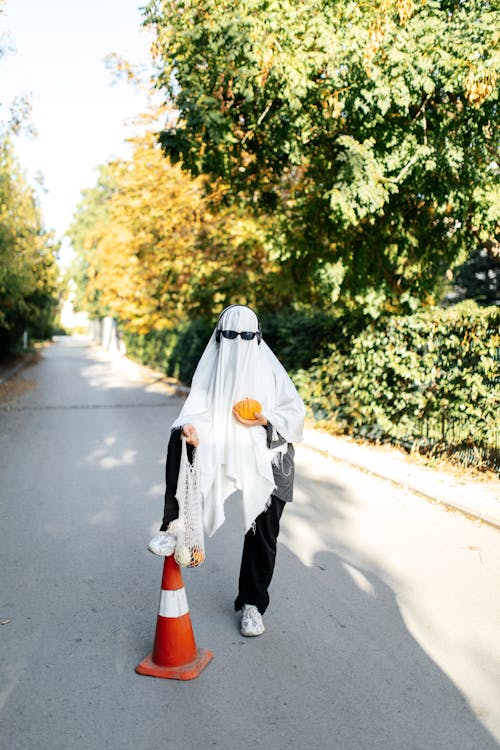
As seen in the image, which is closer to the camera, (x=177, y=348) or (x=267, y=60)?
(x=267, y=60)

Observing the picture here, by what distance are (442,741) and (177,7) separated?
30.5 ft

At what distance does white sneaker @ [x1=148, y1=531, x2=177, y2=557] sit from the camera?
355cm

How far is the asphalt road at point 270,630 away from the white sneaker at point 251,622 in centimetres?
6

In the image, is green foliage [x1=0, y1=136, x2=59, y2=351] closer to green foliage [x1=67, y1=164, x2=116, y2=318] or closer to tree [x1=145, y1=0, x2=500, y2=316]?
tree [x1=145, y1=0, x2=500, y2=316]

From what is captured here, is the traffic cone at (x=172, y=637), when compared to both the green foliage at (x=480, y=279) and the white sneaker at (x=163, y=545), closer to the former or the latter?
the white sneaker at (x=163, y=545)

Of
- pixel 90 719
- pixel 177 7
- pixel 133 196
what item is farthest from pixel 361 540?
pixel 133 196

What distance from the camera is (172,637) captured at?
361 centimetres

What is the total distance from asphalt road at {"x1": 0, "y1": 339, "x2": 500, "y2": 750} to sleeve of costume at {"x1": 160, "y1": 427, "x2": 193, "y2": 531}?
81cm

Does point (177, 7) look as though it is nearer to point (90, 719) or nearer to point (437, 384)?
point (437, 384)

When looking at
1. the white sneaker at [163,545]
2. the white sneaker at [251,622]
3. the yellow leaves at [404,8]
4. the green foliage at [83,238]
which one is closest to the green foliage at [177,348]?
the yellow leaves at [404,8]

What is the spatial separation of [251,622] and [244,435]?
3.81ft

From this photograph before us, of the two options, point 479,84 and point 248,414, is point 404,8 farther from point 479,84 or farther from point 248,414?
point 248,414

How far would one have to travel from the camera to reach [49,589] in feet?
15.8

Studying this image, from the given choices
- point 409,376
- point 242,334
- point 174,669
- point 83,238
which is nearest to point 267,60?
point 409,376
